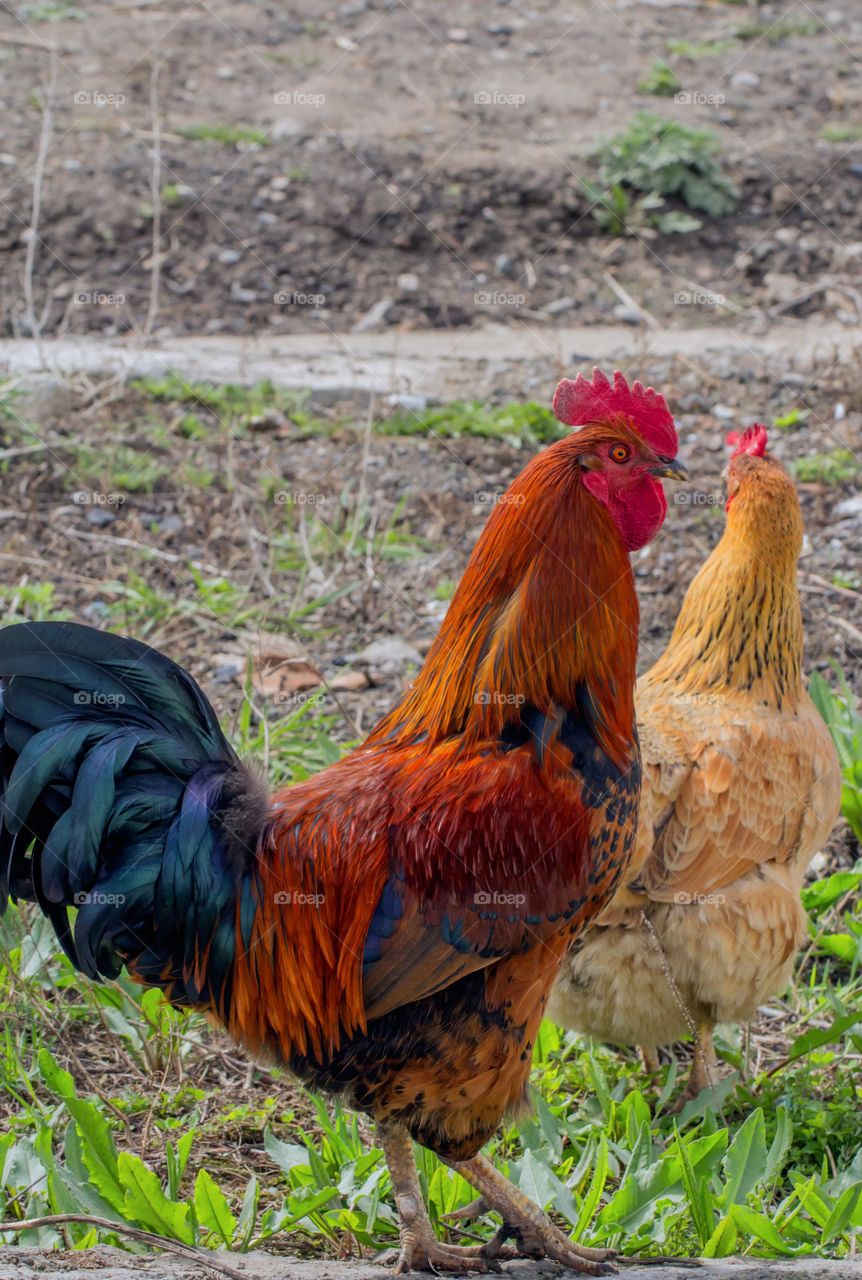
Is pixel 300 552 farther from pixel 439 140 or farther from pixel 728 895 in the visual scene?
pixel 439 140

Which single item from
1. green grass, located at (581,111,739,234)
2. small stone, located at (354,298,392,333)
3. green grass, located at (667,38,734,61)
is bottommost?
small stone, located at (354,298,392,333)

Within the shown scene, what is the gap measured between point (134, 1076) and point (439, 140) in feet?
25.5

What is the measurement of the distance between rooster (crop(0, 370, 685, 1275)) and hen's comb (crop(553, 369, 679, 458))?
12 mm

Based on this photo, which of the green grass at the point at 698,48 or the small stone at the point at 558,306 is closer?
the small stone at the point at 558,306

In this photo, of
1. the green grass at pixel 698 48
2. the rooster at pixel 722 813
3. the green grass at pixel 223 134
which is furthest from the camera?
the green grass at pixel 698 48

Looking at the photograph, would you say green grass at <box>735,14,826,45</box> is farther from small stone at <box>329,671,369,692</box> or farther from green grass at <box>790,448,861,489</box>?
small stone at <box>329,671,369,692</box>

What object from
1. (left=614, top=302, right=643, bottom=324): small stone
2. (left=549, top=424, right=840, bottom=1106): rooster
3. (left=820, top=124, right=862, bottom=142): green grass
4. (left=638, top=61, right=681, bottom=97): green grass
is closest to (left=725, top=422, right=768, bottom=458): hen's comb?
(left=549, top=424, right=840, bottom=1106): rooster

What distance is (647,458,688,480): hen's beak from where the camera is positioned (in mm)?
3225

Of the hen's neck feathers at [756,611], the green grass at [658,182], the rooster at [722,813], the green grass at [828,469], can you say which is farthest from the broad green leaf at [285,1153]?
the green grass at [658,182]

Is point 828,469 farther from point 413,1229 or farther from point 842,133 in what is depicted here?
point 842,133

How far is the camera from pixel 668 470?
10.6 feet

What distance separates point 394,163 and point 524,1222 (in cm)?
771

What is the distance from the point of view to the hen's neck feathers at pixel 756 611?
13.5ft

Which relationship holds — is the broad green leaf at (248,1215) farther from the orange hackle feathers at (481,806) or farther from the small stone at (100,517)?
the small stone at (100,517)
